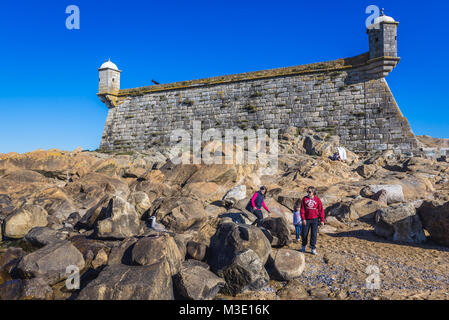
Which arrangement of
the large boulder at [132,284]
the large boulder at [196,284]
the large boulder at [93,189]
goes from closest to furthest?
the large boulder at [132,284]
the large boulder at [196,284]
the large boulder at [93,189]

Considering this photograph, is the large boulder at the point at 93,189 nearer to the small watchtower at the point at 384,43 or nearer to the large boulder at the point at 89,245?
the large boulder at the point at 89,245

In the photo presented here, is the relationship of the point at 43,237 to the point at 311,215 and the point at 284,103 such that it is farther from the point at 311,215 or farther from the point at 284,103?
the point at 284,103

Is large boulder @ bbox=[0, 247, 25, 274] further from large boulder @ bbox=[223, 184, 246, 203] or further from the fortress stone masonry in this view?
the fortress stone masonry

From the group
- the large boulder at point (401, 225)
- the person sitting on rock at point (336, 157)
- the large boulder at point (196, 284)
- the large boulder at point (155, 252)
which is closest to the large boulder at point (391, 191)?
the large boulder at point (401, 225)

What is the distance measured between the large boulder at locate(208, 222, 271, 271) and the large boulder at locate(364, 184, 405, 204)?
21.0 feet

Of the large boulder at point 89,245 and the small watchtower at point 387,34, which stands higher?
the small watchtower at point 387,34

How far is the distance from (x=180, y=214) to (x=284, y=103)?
1310 centimetres

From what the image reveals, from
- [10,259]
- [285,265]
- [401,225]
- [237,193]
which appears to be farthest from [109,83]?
[401,225]

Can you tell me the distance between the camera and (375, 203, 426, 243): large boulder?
733 cm

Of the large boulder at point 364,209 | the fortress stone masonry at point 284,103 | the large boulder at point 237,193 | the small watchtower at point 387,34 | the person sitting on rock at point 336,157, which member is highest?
the small watchtower at point 387,34

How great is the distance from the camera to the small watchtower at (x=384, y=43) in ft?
51.9

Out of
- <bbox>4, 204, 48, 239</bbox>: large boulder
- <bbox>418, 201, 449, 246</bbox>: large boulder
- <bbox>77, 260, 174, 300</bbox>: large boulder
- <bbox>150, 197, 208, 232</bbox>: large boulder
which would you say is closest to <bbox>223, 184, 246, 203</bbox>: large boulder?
<bbox>150, 197, 208, 232</bbox>: large boulder

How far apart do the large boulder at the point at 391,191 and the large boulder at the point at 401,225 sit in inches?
96.8
